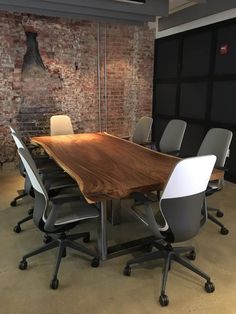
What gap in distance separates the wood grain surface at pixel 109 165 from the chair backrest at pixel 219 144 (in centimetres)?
45

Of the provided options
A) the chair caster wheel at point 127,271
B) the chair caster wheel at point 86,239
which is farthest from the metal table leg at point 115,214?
the chair caster wheel at point 127,271

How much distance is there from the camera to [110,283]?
2.18 m

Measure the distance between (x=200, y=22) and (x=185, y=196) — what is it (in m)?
3.91

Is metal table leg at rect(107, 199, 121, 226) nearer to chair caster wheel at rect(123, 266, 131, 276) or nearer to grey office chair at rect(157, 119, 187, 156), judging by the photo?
chair caster wheel at rect(123, 266, 131, 276)

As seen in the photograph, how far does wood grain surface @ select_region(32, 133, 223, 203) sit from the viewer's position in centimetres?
208

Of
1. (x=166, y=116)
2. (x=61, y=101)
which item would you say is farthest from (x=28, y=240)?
(x=166, y=116)

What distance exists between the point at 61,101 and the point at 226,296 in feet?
14.6

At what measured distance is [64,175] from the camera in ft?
10.0

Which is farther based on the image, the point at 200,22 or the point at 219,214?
the point at 200,22

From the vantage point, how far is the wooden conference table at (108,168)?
2.07 meters

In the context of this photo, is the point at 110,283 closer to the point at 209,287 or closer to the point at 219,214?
the point at 209,287

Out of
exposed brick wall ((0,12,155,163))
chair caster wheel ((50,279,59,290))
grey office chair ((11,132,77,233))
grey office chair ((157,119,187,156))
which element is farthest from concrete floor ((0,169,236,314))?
exposed brick wall ((0,12,155,163))

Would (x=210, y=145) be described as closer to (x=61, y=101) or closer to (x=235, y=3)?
(x=235, y=3)

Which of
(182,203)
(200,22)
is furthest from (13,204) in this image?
(200,22)
